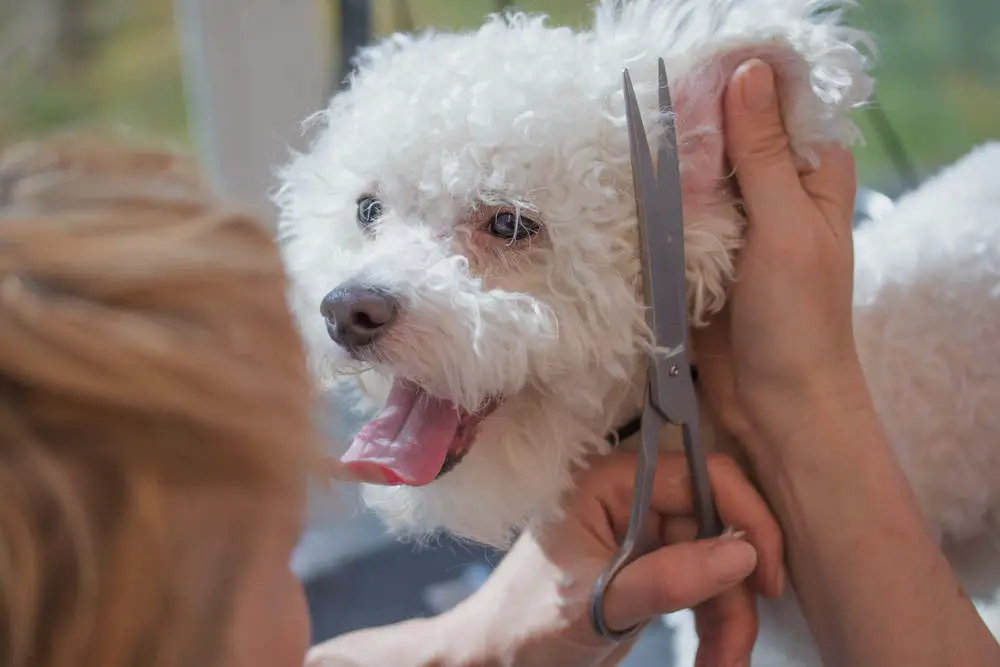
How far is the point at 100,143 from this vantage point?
0.37 metres

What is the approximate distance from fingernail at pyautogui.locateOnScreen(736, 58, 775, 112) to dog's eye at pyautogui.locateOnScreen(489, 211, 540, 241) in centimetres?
13

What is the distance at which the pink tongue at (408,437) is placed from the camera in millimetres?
513

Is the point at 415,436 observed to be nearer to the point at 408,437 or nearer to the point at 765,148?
the point at 408,437

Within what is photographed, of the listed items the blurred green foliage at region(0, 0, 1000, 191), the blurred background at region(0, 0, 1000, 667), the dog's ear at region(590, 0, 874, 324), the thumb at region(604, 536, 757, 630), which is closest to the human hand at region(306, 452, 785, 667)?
the thumb at region(604, 536, 757, 630)

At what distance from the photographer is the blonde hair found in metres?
0.25

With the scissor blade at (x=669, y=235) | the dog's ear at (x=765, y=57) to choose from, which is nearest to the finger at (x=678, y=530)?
the scissor blade at (x=669, y=235)

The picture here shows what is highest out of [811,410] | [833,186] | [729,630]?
[833,186]

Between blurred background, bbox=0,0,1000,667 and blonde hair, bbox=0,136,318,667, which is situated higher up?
blonde hair, bbox=0,136,318,667

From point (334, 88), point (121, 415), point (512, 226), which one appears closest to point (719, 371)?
point (512, 226)

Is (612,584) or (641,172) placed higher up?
(641,172)

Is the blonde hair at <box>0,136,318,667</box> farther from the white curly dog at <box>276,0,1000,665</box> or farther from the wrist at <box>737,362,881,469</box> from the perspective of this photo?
the wrist at <box>737,362,881,469</box>

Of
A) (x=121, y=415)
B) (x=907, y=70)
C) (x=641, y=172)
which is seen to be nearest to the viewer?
(x=121, y=415)

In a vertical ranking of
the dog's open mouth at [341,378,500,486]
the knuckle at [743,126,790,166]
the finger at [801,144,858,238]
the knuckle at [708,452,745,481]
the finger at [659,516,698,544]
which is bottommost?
the finger at [659,516,698,544]

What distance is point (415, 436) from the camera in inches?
21.0
